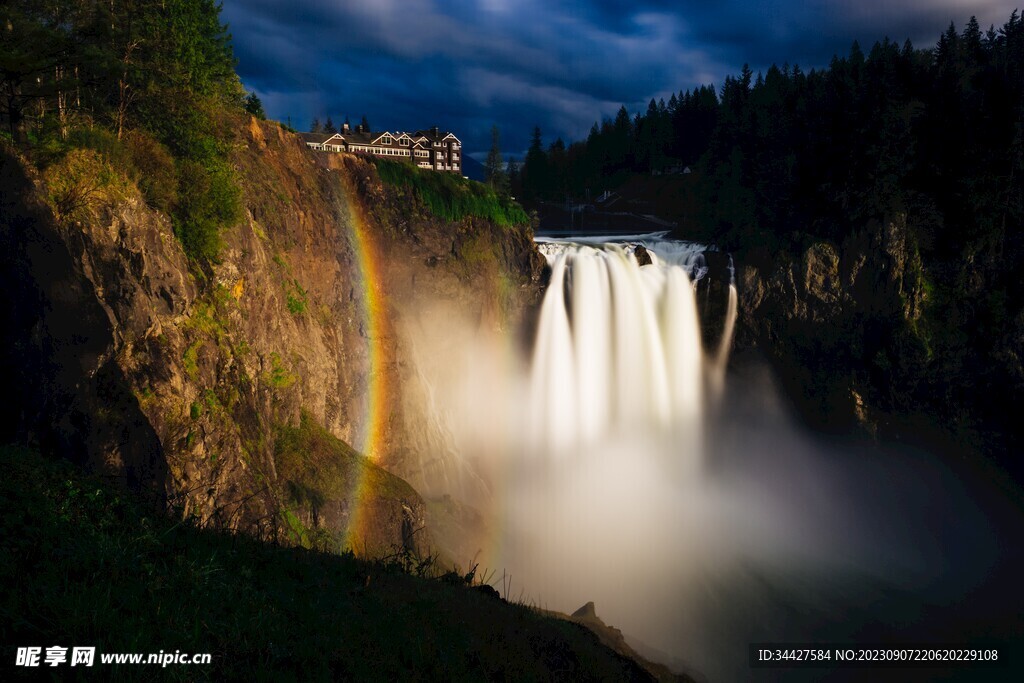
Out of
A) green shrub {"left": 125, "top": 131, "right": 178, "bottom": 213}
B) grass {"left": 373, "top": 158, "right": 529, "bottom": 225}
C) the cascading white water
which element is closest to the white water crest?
the cascading white water

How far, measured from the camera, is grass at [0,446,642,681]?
4492 mm

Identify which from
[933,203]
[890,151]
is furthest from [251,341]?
[933,203]

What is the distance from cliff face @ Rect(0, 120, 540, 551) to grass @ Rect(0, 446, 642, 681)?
1.54 meters

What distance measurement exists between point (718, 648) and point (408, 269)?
24.3 meters

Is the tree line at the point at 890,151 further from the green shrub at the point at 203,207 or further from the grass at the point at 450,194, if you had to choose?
the green shrub at the point at 203,207

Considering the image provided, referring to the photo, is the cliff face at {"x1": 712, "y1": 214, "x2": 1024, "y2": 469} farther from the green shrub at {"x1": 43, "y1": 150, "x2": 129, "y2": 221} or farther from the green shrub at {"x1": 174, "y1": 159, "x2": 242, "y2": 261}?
the green shrub at {"x1": 43, "y1": 150, "x2": 129, "y2": 221}

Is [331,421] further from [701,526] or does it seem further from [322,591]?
[701,526]

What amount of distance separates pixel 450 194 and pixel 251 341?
19.2 m

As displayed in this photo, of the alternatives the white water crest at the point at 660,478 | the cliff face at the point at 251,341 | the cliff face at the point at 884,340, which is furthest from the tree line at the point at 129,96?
the cliff face at the point at 884,340

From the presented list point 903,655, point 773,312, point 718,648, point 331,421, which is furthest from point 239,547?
point 773,312

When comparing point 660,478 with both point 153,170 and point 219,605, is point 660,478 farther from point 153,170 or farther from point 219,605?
point 219,605

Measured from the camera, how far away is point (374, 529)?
1895cm

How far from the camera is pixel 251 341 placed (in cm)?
1767

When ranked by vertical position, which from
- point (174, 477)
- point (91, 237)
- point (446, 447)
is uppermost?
point (91, 237)
